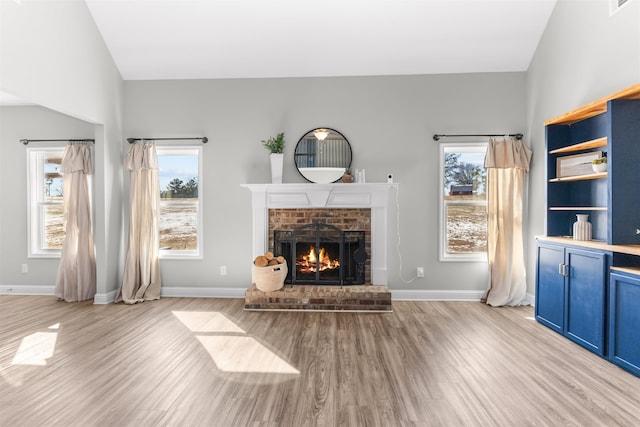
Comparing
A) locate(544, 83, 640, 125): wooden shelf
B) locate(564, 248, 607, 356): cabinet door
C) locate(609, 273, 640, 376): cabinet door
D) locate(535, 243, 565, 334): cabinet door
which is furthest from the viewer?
locate(535, 243, 565, 334): cabinet door

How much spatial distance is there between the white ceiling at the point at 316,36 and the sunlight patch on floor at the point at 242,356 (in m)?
3.41

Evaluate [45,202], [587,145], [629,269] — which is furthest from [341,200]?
[45,202]

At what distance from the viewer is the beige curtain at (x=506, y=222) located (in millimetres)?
4488

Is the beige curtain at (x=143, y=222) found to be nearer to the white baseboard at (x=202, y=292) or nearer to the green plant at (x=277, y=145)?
the white baseboard at (x=202, y=292)

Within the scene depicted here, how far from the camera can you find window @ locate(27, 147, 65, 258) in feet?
17.0

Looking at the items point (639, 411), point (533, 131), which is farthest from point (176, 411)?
point (533, 131)

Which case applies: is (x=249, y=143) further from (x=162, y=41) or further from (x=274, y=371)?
(x=274, y=371)

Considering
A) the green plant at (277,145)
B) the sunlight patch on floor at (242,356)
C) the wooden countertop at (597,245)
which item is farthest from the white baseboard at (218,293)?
the green plant at (277,145)

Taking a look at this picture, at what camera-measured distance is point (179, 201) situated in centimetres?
503

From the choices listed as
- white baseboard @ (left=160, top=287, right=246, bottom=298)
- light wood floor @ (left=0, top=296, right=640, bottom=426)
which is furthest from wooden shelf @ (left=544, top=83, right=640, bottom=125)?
white baseboard @ (left=160, top=287, right=246, bottom=298)

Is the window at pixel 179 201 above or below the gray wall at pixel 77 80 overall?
below

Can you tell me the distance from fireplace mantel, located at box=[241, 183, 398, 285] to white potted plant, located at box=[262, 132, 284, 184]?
0.14 metres

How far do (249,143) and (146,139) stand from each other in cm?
142

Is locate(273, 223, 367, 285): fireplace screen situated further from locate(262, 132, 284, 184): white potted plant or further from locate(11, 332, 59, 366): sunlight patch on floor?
locate(11, 332, 59, 366): sunlight patch on floor
